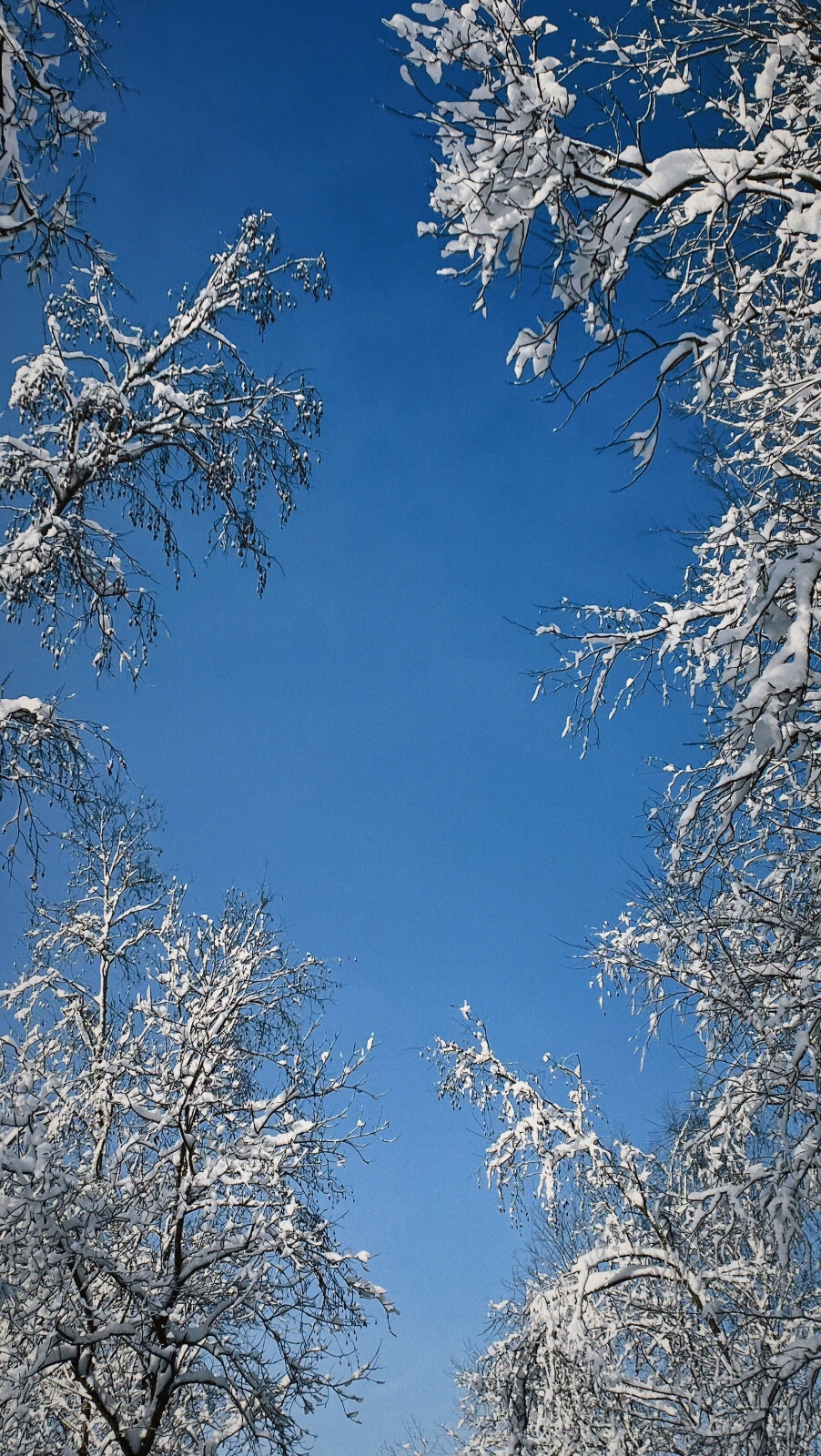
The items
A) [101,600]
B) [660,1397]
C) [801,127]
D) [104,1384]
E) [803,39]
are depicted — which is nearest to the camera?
[803,39]

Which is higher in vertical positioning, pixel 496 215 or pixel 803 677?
pixel 496 215

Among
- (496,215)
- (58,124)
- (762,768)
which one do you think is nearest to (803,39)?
(496,215)

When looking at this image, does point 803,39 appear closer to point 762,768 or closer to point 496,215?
point 496,215

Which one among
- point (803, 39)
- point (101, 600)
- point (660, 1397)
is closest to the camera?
point (803, 39)

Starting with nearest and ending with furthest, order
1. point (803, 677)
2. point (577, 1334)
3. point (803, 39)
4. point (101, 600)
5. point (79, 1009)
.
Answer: point (803, 677) → point (803, 39) → point (101, 600) → point (577, 1334) → point (79, 1009)

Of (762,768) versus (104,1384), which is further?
(104,1384)

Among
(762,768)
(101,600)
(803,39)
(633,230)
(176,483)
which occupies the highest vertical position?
(803,39)

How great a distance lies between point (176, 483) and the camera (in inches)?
179

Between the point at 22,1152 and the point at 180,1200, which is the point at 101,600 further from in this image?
the point at 180,1200

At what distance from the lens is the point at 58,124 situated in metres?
3.42

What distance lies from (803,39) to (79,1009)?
953 centimetres

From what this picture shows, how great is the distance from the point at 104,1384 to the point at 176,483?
8860 millimetres

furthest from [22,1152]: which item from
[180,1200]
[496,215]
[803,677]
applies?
[496,215]

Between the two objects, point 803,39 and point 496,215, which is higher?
point 803,39
